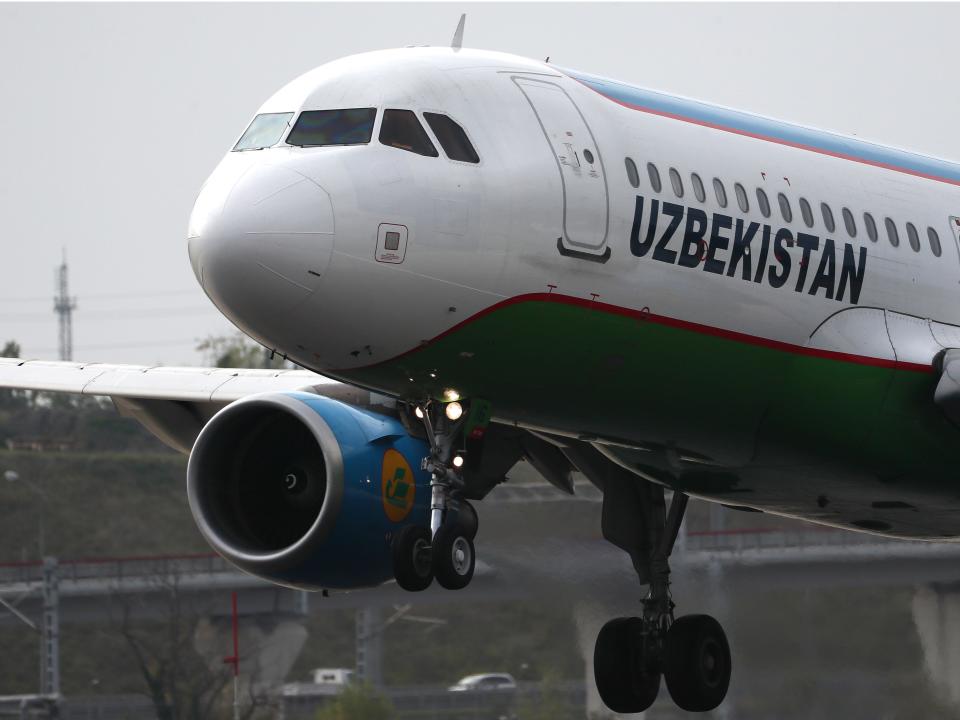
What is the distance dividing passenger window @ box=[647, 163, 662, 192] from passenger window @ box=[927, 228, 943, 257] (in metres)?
3.11

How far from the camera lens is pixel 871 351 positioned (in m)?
14.3

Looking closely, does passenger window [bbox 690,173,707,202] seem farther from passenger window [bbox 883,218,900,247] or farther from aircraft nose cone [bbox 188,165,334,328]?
aircraft nose cone [bbox 188,165,334,328]

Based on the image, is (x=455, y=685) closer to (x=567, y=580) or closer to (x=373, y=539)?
(x=567, y=580)

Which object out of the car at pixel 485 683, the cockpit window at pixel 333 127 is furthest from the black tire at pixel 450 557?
the car at pixel 485 683

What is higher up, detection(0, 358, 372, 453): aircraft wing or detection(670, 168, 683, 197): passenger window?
detection(670, 168, 683, 197): passenger window

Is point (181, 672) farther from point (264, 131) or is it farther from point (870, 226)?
point (264, 131)

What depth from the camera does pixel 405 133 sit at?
1214cm

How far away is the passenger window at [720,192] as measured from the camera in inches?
538

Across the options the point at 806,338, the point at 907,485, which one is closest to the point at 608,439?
the point at 806,338

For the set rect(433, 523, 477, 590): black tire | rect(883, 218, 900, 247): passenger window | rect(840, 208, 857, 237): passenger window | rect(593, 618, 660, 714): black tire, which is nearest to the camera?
rect(433, 523, 477, 590): black tire

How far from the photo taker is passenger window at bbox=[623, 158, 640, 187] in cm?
1305

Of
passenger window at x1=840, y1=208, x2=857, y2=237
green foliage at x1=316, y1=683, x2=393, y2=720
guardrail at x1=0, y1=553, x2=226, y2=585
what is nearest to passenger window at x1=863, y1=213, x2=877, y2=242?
passenger window at x1=840, y1=208, x2=857, y2=237

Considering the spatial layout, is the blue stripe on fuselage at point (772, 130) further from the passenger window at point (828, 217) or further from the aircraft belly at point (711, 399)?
the aircraft belly at point (711, 399)

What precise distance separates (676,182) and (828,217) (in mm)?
1634
